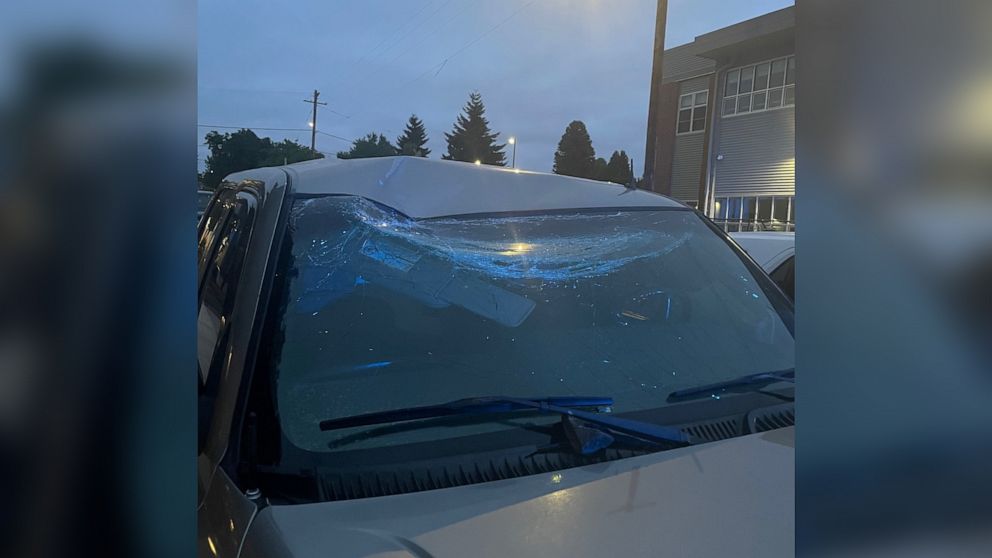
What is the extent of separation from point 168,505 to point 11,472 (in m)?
0.14

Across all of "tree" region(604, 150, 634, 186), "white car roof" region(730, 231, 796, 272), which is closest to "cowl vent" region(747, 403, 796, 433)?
"tree" region(604, 150, 634, 186)

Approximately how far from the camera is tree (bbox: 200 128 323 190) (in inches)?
55.3

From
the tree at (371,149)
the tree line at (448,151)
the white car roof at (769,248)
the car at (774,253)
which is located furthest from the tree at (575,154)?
the white car roof at (769,248)

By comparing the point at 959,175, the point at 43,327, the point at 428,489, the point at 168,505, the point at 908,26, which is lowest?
the point at 428,489

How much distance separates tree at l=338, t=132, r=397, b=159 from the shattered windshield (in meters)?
0.45

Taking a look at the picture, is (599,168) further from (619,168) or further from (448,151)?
(448,151)

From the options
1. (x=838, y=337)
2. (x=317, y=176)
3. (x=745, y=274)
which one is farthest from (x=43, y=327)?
(x=745, y=274)

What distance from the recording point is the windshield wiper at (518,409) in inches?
60.1

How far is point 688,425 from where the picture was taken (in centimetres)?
168

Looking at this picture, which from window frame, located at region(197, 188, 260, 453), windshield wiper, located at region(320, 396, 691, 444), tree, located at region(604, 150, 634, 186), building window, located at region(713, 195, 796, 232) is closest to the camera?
windshield wiper, located at region(320, 396, 691, 444)

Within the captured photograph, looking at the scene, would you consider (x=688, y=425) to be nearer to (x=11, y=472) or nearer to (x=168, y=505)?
(x=168, y=505)

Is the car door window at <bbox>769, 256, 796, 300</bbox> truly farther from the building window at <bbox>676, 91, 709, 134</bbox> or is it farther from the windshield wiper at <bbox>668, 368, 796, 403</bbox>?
the windshield wiper at <bbox>668, 368, 796, 403</bbox>

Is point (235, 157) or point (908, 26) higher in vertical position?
point (908, 26)

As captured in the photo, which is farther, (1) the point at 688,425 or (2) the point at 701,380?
(2) the point at 701,380
